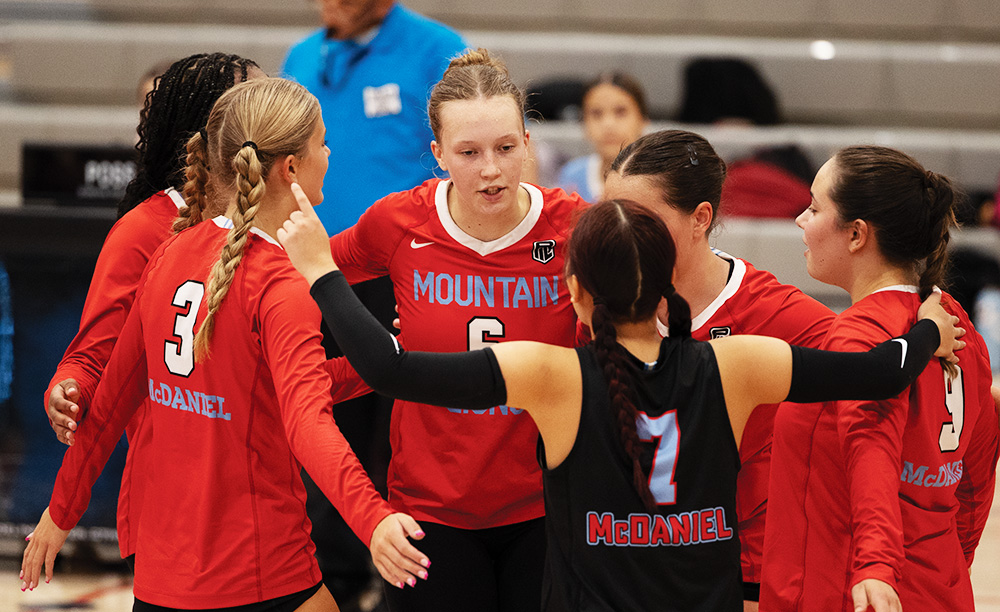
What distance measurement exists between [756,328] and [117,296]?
1.41 metres

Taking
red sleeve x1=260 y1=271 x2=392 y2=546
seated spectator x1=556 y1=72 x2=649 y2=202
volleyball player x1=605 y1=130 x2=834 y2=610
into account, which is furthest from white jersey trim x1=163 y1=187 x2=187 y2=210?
seated spectator x1=556 y1=72 x2=649 y2=202

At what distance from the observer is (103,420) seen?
2.22 m

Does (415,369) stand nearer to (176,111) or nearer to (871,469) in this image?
(871,469)

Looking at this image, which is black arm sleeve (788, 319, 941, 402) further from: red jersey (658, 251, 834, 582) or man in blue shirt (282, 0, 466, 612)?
man in blue shirt (282, 0, 466, 612)

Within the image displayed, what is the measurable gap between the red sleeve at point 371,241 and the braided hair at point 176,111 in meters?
0.44

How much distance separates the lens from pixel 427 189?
7.97 ft

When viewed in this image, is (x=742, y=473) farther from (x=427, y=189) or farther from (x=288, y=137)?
(x=288, y=137)

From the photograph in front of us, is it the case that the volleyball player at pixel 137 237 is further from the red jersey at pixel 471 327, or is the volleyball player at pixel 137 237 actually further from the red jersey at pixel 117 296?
the red jersey at pixel 471 327

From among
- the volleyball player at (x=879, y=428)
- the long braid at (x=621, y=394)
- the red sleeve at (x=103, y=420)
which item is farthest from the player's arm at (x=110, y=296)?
the volleyball player at (x=879, y=428)

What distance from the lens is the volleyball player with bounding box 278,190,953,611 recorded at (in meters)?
1.73

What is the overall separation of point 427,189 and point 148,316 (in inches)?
26.9

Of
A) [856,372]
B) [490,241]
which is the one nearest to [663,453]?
[856,372]

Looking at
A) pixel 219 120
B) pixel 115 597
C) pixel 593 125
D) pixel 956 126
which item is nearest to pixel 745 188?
pixel 593 125

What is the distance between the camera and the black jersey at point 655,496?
1.74 meters
